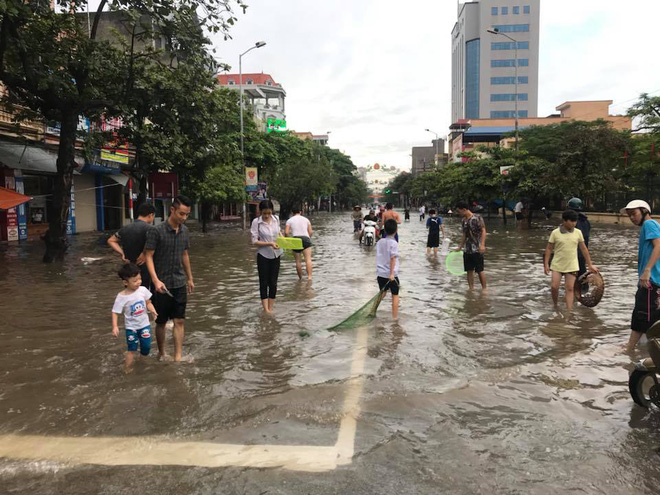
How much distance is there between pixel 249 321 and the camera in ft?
24.9

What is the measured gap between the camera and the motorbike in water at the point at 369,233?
1997 centimetres

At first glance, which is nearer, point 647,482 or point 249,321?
point 647,482

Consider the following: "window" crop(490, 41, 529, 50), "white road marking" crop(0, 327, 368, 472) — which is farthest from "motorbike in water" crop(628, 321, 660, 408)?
"window" crop(490, 41, 529, 50)

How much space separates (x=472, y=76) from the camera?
113m

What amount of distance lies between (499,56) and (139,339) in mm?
118008

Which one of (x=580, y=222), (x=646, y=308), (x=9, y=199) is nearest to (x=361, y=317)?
(x=646, y=308)

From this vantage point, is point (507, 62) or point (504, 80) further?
point (504, 80)

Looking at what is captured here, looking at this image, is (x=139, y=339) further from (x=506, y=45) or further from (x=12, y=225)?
(x=506, y=45)

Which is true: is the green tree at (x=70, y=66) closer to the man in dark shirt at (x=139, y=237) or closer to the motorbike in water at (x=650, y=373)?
the man in dark shirt at (x=139, y=237)

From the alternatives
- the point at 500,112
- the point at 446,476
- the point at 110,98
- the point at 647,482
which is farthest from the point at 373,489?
the point at 500,112

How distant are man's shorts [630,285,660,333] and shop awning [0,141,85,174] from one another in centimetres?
1699

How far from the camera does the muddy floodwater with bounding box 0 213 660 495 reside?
326cm

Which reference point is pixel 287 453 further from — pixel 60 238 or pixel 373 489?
pixel 60 238

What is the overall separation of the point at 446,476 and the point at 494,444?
1.97 ft
